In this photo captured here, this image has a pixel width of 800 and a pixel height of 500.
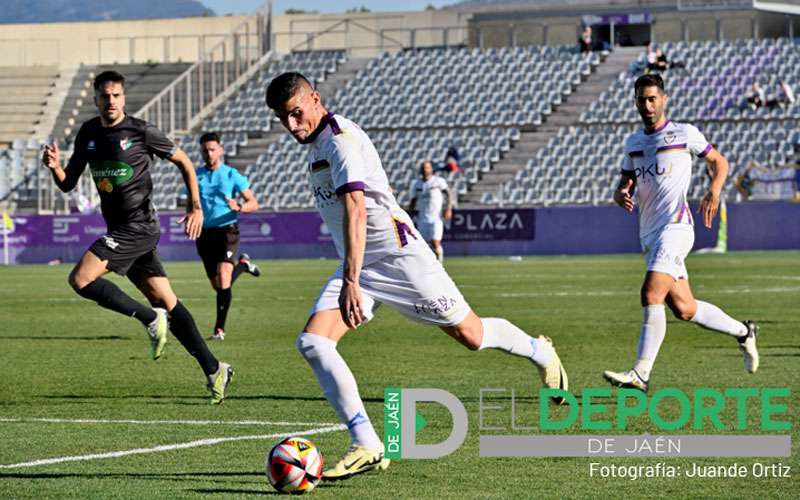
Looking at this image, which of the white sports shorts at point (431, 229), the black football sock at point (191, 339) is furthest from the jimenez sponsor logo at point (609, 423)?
the white sports shorts at point (431, 229)

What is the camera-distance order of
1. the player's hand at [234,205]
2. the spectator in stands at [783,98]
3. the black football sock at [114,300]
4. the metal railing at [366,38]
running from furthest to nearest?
the metal railing at [366,38]
the spectator in stands at [783,98]
the player's hand at [234,205]
the black football sock at [114,300]

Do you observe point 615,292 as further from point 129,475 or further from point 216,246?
point 129,475

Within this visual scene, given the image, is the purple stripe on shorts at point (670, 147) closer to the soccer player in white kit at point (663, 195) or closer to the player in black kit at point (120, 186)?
the soccer player in white kit at point (663, 195)

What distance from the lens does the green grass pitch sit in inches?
284

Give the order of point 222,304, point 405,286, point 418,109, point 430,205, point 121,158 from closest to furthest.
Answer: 1. point 405,286
2. point 121,158
3. point 222,304
4. point 430,205
5. point 418,109

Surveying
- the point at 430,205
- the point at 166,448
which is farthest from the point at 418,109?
the point at 166,448

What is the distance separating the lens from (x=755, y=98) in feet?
151

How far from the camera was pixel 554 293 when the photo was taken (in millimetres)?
23156

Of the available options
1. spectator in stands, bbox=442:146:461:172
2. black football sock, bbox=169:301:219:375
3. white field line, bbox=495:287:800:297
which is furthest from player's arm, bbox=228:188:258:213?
spectator in stands, bbox=442:146:461:172

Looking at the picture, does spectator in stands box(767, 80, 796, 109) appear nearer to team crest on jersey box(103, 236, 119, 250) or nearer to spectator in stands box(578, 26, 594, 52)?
spectator in stands box(578, 26, 594, 52)

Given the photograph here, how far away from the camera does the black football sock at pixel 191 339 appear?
10508mm

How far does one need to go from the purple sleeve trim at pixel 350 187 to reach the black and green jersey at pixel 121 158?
416 centimetres

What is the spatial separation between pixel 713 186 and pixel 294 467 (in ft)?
16.3

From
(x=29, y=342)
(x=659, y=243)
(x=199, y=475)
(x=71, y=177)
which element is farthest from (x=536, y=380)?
(x=29, y=342)
